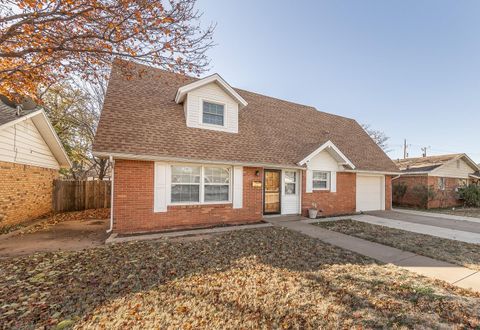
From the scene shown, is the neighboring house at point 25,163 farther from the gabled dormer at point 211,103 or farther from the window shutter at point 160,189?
the gabled dormer at point 211,103

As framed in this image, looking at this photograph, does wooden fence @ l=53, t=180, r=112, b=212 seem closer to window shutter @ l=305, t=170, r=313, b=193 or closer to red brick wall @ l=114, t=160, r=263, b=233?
red brick wall @ l=114, t=160, r=263, b=233

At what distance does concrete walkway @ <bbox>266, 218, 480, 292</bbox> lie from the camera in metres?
4.41

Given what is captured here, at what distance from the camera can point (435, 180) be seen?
1686 cm

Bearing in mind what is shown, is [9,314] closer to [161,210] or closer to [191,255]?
[191,255]

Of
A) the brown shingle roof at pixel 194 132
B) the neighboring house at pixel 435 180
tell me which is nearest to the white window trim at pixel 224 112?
the brown shingle roof at pixel 194 132

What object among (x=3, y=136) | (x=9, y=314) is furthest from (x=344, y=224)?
(x=3, y=136)

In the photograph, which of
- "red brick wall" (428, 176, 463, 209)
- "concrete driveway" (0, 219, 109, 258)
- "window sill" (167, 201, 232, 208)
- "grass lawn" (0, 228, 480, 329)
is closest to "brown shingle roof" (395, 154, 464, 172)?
"red brick wall" (428, 176, 463, 209)

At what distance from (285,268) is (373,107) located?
68.0 ft

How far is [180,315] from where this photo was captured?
9.87 feet

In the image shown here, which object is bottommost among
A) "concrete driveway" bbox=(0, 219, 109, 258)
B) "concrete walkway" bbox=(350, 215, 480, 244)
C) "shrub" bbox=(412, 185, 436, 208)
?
"concrete walkway" bbox=(350, 215, 480, 244)

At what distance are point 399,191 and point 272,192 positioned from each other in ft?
45.4

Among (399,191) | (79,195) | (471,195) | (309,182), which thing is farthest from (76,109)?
(471,195)

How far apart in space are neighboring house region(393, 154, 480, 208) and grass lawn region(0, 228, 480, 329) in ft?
50.3

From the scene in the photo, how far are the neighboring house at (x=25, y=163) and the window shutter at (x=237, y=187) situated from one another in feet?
27.5
